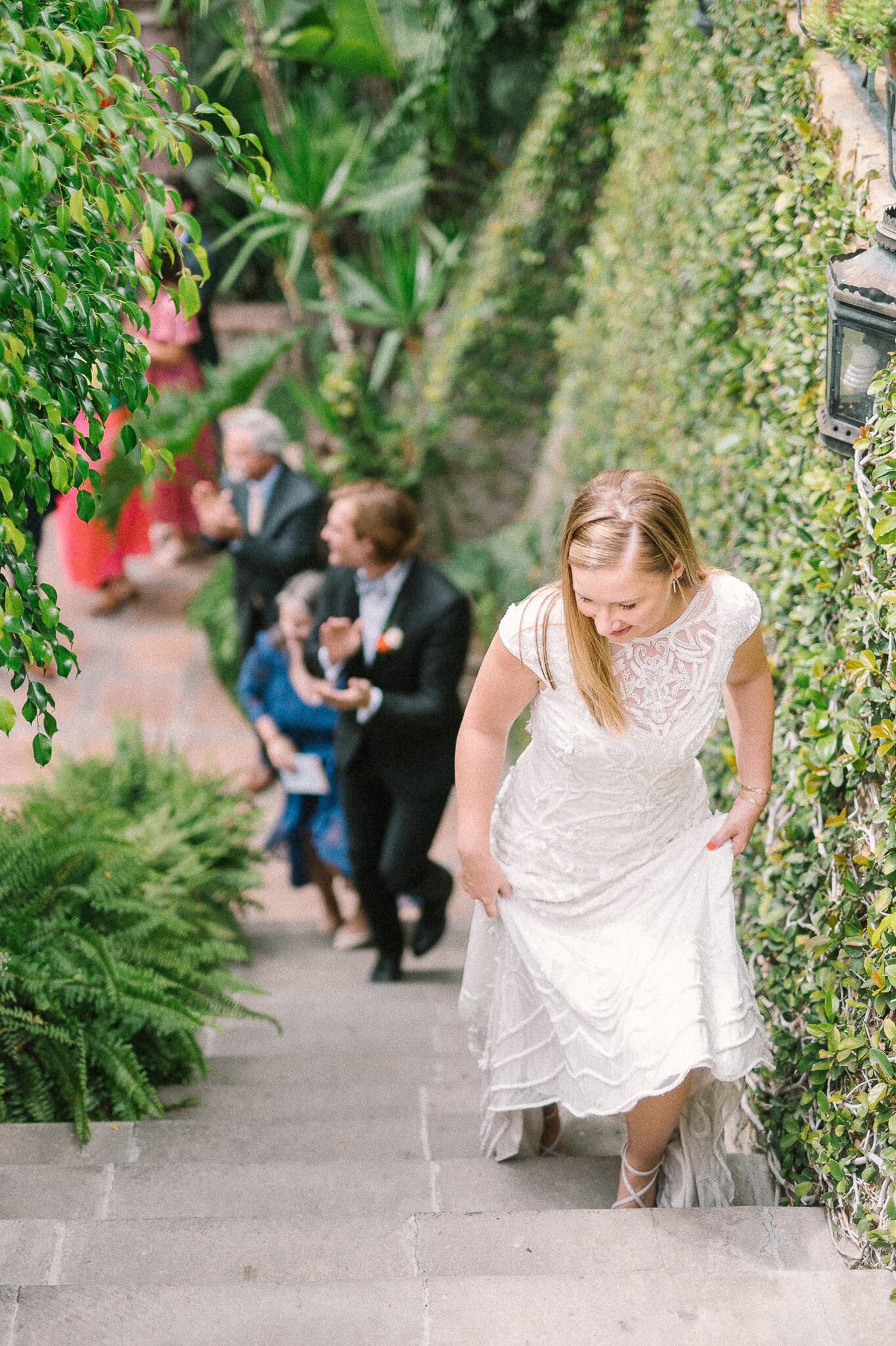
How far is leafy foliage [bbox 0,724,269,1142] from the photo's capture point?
9.37 feet

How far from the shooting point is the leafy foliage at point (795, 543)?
2.31 meters

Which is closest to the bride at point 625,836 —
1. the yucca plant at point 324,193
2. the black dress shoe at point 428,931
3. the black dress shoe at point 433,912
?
the black dress shoe at point 433,912

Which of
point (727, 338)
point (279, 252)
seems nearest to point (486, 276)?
point (279, 252)

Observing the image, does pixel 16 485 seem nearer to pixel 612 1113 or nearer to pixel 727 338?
pixel 612 1113

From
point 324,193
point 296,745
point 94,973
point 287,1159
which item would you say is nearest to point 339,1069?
point 287,1159

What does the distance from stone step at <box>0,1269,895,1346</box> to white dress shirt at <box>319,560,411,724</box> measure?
6.22ft

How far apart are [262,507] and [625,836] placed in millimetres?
3137

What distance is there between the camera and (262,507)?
204 inches

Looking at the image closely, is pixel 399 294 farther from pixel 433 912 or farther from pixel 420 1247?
pixel 420 1247

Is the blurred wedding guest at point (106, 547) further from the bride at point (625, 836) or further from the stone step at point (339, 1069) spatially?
the bride at point (625, 836)

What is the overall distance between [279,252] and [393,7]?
4.82ft

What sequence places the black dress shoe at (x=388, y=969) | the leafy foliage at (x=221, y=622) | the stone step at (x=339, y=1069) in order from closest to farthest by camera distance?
the stone step at (x=339, y=1069) < the black dress shoe at (x=388, y=969) < the leafy foliage at (x=221, y=622)

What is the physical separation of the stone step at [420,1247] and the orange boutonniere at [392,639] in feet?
5.82

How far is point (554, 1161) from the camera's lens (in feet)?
9.20
